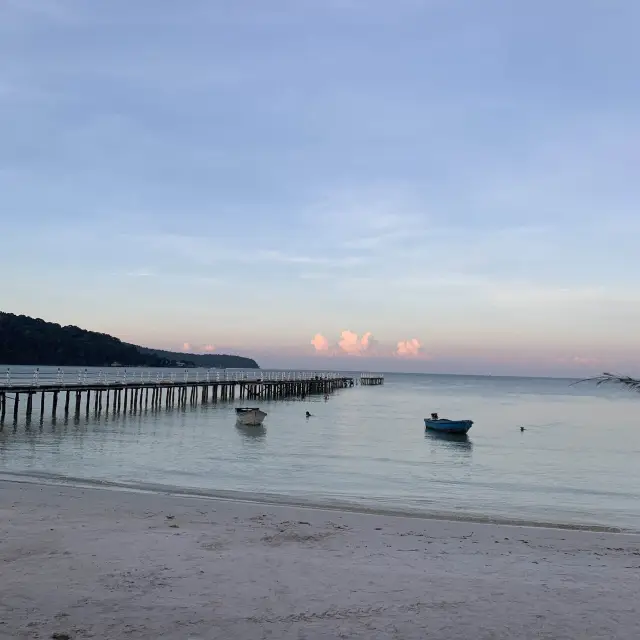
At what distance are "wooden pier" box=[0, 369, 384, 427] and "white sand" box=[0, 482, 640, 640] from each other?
80.6 ft

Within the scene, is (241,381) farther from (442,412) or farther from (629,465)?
(629,465)

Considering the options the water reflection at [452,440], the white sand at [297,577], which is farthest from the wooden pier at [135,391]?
the white sand at [297,577]

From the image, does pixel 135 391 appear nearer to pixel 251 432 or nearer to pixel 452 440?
pixel 251 432

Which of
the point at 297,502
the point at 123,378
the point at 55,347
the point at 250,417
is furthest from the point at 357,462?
the point at 55,347

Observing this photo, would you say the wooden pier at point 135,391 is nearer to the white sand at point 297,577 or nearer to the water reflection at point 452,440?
the water reflection at point 452,440

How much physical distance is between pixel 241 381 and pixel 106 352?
120 meters

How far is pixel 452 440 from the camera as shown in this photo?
35.1 m

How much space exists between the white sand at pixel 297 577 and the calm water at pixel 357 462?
421 cm

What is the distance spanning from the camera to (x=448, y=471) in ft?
77.1

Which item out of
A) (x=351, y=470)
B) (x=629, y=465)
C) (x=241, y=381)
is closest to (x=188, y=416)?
(x=241, y=381)

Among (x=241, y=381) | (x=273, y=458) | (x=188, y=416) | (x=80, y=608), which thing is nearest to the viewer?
(x=80, y=608)

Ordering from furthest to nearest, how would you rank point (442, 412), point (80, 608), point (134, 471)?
1. point (442, 412)
2. point (134, 471)
3. point (80, 608)

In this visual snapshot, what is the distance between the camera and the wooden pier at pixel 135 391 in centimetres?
3638

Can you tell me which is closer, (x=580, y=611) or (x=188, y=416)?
(x=580, y=611)
